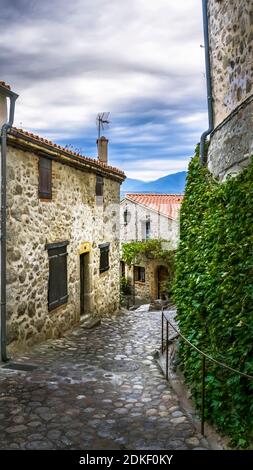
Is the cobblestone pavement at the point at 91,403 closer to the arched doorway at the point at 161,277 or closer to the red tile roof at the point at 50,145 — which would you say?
the red tile roof at the point at 50,145

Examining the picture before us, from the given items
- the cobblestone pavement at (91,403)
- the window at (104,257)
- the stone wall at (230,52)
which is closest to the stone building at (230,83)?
the stone wall at (230,52)

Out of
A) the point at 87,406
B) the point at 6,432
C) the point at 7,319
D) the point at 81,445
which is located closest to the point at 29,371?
the point at 7,319

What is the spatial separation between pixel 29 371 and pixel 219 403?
369 centimetres

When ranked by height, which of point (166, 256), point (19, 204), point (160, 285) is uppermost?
point (19, 204)

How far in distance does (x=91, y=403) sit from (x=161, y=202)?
74.8 ft

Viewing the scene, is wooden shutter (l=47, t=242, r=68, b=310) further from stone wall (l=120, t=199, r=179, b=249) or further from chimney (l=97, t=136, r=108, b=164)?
stone wall (l=120, t=199, r=179, b=249)

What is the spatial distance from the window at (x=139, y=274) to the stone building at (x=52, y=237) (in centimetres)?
1253

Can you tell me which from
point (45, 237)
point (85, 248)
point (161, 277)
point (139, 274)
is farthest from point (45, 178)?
point (139, 274)

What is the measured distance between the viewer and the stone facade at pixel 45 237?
296 inches

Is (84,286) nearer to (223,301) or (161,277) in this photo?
(223,301)

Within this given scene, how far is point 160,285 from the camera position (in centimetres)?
2566

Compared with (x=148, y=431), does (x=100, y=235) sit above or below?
above
